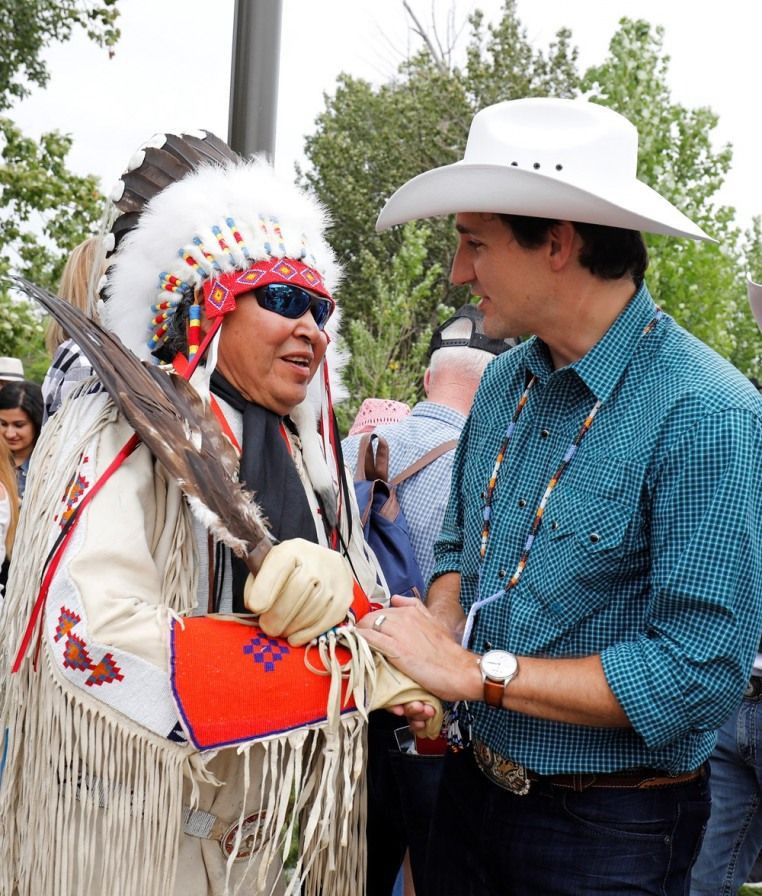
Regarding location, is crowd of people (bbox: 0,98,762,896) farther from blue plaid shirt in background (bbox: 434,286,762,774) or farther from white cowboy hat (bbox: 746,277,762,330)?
white cowboy hat (bbox: 746,277,762,330)

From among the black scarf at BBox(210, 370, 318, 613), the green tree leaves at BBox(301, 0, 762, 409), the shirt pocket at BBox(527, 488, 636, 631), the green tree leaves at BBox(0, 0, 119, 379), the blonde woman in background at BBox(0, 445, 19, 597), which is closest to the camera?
the shirt pocket at BBox(527, 488, 636, 631)

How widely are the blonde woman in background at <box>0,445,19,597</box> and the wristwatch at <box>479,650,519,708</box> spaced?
116 inches

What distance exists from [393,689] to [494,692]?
201mm

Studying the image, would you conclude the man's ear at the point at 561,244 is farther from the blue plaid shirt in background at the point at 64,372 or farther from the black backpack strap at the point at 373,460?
the blue plaid shirt in background at the point at 64,372

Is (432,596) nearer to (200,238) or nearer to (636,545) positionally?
(636,545)

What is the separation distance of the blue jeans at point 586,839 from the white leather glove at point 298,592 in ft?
1.89

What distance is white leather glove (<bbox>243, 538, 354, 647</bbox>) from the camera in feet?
5.92

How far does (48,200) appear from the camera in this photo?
924 cm

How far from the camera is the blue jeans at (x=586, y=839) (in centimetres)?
194

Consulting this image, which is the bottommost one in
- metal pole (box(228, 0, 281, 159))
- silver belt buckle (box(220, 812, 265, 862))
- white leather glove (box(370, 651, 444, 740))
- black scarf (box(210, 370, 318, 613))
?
silver belt buckle (box(220, 812, 265, 862))

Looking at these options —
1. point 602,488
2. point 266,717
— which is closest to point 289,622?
point 266,717

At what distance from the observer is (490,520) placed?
2.14 meters

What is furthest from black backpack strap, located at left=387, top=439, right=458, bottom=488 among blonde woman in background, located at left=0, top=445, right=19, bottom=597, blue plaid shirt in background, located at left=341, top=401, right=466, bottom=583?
blonde woman in background, located at left=0, top=445, right=19, bottom=597

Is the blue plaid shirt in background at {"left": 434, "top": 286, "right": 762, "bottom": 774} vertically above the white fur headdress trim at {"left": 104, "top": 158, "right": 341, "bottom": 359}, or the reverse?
A: the white fur headdress trim at {"left": 104, "top": 158, "right": 341, "bottom": 359}
